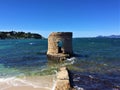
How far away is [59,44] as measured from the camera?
25.9 meters

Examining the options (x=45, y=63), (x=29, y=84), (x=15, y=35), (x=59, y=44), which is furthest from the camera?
(x=15, y=35)

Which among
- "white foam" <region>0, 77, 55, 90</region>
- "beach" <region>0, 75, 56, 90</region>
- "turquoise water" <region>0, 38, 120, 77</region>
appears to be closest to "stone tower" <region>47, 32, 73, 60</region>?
"turquoise water" <region>0, 38, 120, 77</region>

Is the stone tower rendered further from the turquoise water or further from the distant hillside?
the distant hillside

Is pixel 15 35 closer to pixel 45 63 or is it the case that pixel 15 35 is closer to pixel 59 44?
pixel 59 44

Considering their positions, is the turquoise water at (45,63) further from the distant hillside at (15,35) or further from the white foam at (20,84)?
the distant hillside at (15,35)

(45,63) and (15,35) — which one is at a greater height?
(15,35)

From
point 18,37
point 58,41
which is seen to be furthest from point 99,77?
point 18,37

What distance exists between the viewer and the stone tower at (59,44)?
25.2m

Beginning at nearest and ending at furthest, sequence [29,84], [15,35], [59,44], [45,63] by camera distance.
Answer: [29,84]
[45,63]
[59,44]
[15,35]

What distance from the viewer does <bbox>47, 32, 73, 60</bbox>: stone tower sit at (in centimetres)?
2520

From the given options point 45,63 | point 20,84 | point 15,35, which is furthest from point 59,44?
point 15,35

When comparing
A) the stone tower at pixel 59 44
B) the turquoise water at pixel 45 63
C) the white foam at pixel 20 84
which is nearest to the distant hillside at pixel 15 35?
the turquoise water at pixel 45 63

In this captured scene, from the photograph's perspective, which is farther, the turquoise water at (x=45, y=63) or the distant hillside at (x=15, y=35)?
the distant hillside at (x=15, y=35)

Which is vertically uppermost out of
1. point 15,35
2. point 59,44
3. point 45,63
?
point 15,35
